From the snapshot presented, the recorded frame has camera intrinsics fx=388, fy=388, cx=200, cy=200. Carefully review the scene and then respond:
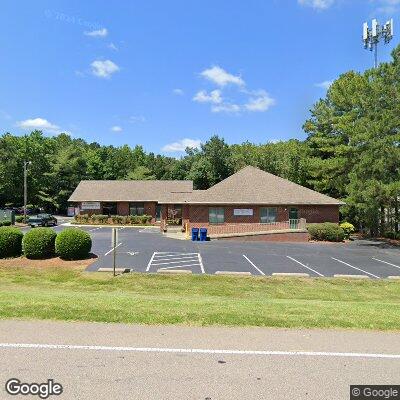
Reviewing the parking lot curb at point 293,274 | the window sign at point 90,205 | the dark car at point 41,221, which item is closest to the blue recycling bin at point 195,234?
the parking lot curb at point 293,274

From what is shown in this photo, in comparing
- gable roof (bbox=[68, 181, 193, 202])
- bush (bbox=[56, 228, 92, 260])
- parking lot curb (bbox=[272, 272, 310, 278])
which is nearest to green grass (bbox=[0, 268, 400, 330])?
parking lot curb (bbox=[272, 272, 310, 278])

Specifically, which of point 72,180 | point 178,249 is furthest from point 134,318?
point 72,180

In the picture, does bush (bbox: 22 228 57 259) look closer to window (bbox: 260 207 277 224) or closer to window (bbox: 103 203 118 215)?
window (bbox: 260 207 277 224)

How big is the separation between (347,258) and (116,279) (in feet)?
45.4

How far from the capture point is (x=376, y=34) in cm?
4225

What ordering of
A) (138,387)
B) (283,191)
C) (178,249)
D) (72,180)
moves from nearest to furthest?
(138,387) < (178,249) < (283,191) < (72,180)

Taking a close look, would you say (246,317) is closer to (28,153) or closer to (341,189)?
(341,189)

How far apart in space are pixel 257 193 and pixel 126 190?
72.4ft

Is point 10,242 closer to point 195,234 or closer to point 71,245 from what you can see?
point 71,245

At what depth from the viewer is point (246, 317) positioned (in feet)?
24.4

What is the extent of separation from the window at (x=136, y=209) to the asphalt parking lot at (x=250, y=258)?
21.6 m

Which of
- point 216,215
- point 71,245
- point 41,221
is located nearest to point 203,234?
point 216,215

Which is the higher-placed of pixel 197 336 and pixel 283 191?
pixel 283 191

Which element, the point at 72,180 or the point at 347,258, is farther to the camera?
the point at 72,180
